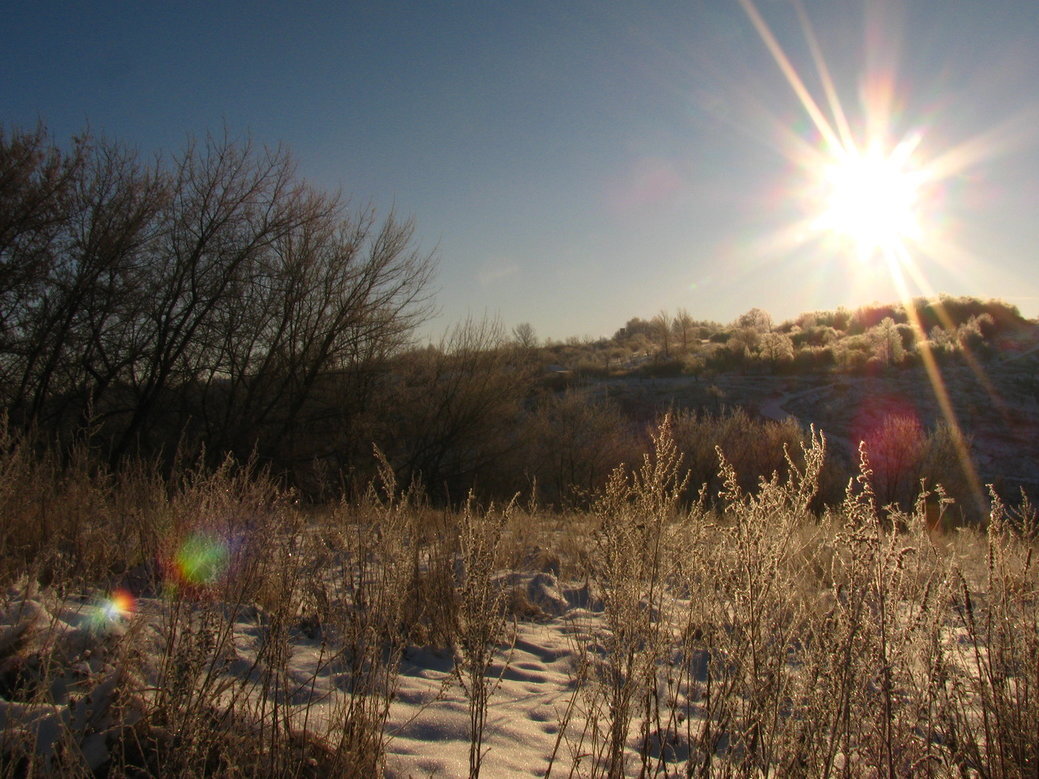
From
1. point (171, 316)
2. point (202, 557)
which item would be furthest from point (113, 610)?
point (171, 316)

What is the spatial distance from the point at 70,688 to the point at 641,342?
143ft

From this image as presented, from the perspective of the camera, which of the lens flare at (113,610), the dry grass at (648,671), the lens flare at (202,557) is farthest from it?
the lens flare at (202,557)

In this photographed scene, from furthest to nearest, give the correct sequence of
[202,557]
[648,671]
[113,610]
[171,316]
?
[171,316] → [202,557] → [113,610] → [648,671]

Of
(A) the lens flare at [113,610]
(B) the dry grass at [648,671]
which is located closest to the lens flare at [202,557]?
(A) the lens flare at [113,610]

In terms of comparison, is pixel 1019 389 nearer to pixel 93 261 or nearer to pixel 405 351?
pixel 405 351

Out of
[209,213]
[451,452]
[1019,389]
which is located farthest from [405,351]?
[1019,389]

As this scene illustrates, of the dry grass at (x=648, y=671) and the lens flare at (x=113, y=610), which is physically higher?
the dry grass at (x=648, y=671)

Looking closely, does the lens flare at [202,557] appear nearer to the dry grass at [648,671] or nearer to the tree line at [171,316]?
the dry grass at [648,671]

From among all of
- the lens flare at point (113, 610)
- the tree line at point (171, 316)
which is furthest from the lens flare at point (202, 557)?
the tree line at point (171, 316)

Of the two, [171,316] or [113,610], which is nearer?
[113,610]

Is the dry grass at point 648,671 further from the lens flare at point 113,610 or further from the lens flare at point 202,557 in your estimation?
the lens flare at point 202,557

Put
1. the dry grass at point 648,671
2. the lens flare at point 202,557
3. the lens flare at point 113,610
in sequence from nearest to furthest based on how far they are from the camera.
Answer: the dry grass at point 648,671 → the lens flare at point 113,610 → the lens flare at point 202,557

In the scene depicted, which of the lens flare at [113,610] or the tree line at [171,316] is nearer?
the lens flare at [113,610]

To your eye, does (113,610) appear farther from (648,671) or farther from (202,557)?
(648,671)
